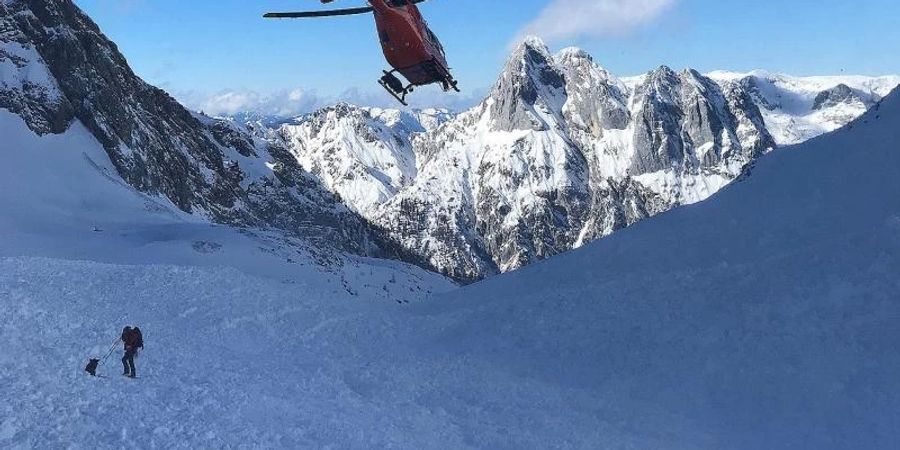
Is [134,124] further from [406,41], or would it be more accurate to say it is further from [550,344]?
[550,344]

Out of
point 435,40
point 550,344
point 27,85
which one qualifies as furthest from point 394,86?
point 27,85

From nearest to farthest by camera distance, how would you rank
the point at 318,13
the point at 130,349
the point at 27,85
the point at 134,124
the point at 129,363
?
the point at 129,363, the point at 130,349, the point at 318,13, the point at 27,85, the point at 134,124

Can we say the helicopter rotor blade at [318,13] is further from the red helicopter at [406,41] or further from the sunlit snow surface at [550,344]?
the sunlit snow surface at [550,344]

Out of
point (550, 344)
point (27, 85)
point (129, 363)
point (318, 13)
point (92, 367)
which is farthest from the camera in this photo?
point (27, 85)

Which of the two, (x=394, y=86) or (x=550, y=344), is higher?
(x=394, y=86)

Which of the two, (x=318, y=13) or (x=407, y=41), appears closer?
(x=318, y=13)

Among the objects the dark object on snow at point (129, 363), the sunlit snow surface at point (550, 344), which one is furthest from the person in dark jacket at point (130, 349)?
the sunlit snow surface at point (550, 344)

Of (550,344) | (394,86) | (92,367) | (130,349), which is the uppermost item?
(394,86)
